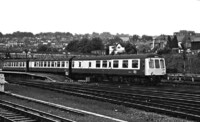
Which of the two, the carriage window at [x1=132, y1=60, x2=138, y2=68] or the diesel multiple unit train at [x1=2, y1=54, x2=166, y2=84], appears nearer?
the diesel multiple unit train at [x1=2, y1=54, x2=166, y2=84]

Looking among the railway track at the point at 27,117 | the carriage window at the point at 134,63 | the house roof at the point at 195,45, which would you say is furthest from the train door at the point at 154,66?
the house roof at the point at 195,45

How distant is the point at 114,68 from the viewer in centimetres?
3172

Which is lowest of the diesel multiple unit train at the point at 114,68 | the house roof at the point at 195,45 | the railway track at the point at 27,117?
the railway track at the point at 27,117

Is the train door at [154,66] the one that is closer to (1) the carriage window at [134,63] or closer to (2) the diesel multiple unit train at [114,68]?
(2) the diesel multiple unit train at [114,68]

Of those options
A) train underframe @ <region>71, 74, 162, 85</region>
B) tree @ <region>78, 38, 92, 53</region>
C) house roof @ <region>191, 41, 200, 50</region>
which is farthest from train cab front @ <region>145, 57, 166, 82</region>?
tree @ <region>78, 38, 92, 53</region>

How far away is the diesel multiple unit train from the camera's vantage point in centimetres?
2875

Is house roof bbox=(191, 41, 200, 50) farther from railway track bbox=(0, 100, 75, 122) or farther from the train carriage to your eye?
railway track bbox=(0, 100, 75, 122)

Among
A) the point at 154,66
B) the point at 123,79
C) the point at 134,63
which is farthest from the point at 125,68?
the point at 154,66

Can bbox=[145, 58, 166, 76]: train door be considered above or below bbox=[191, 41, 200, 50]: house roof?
below

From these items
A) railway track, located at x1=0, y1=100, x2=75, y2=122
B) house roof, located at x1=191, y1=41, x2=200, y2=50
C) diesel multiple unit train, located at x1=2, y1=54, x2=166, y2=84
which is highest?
house roof, located at x1=191, y1=41, x2=200, y2=50

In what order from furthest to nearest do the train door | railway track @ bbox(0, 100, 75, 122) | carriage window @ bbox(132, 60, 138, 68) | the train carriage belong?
carriage window @ bbox(132, 60, 138, 68) → the train carriage → the train door → railway track @ bbox(0, 100, 75, 122)

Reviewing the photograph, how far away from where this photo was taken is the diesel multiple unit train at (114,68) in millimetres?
28753

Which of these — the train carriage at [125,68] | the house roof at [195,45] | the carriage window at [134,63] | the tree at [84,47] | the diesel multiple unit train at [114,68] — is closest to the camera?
the train carriage at [125,68]

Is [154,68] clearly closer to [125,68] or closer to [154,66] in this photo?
[154,66]
